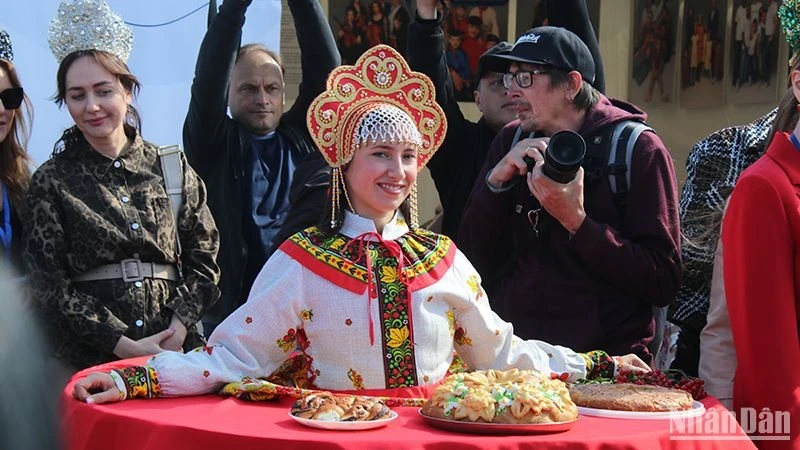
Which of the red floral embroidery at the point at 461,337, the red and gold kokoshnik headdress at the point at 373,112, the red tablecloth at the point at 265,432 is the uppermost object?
the red and gold kokoshnik headdress at the point at 373,112

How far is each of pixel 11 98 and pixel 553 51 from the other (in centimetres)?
181

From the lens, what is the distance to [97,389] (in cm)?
272

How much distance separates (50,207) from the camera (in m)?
3.64

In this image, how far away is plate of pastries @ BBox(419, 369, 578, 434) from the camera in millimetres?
2404

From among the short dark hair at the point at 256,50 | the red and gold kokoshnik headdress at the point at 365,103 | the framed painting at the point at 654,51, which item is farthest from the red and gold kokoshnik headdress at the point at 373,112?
the framed painting at the point at 654,51

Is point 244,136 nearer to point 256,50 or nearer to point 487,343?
point 256,50

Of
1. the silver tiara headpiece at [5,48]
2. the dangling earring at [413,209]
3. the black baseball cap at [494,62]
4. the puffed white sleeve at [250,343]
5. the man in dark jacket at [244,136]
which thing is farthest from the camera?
the man in dark jacket at [244,136]

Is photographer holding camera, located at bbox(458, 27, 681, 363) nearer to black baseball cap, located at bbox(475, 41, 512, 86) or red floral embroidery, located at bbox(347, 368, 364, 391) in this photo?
black baseball cap, located at bbox(475, 41, 512, 86)

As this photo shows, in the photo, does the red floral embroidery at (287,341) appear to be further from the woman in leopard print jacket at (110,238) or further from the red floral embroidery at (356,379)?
the woman in leopard print jacket at (110,238)

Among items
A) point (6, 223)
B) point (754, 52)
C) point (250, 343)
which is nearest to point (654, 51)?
point (754, 52)

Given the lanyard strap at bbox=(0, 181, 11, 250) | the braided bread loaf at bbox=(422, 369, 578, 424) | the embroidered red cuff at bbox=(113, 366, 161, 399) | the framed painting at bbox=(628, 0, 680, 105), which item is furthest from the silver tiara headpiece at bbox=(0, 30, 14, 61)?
the framed painting at bbox=(628, 0, 680, 105)

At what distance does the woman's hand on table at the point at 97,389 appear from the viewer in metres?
2.65

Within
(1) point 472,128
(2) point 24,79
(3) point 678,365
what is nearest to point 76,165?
(2) point 24,79

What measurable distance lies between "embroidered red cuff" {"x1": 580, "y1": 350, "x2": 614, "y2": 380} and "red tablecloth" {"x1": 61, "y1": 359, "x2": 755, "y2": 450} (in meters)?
0.40
